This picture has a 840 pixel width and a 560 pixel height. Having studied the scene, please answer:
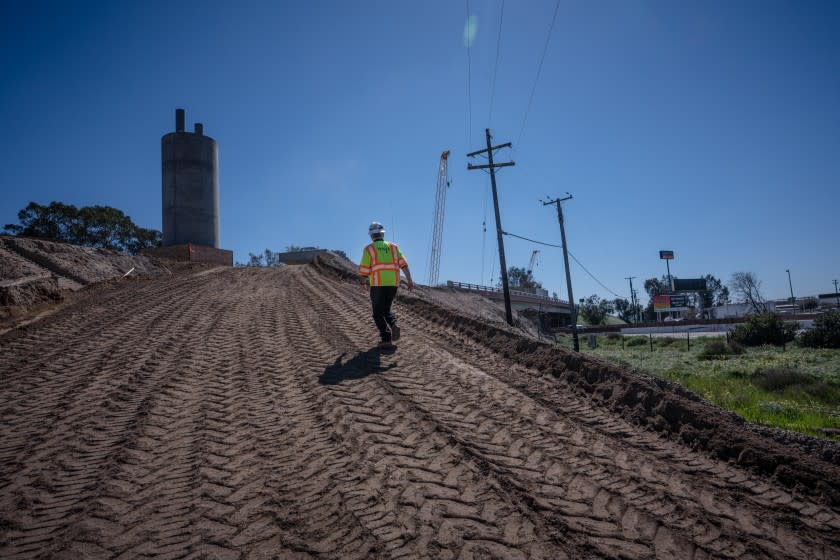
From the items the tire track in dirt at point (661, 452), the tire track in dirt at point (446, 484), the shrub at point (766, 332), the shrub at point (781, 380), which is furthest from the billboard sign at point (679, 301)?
the tire track in dirt at point (446, 484)

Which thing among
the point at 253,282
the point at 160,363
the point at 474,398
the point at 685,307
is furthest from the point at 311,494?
the point at 685,307

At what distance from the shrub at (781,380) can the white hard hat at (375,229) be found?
14.2 meters

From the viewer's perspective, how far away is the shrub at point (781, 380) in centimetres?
1362

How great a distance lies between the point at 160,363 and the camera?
6.00 metres

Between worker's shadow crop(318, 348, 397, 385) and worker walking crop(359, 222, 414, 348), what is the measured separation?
0.46 meters

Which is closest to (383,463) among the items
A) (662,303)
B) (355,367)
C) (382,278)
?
(355,367)

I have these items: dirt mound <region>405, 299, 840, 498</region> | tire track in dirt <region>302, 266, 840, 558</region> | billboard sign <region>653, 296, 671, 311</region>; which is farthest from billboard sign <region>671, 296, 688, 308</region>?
tire track in dirt <region>302, 266, 840, 558</region>

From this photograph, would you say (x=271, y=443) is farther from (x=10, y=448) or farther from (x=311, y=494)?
(x=10, y=448)

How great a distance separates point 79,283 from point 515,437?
15.1 m

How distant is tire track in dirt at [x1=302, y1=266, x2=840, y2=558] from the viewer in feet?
8.47

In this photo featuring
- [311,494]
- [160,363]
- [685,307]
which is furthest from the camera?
[685,307]

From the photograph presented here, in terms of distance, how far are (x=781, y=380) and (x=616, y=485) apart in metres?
15.1

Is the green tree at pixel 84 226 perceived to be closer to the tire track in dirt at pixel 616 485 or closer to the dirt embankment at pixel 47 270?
the dirt embankment at pixel 47 270

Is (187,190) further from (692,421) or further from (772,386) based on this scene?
(772,386)
